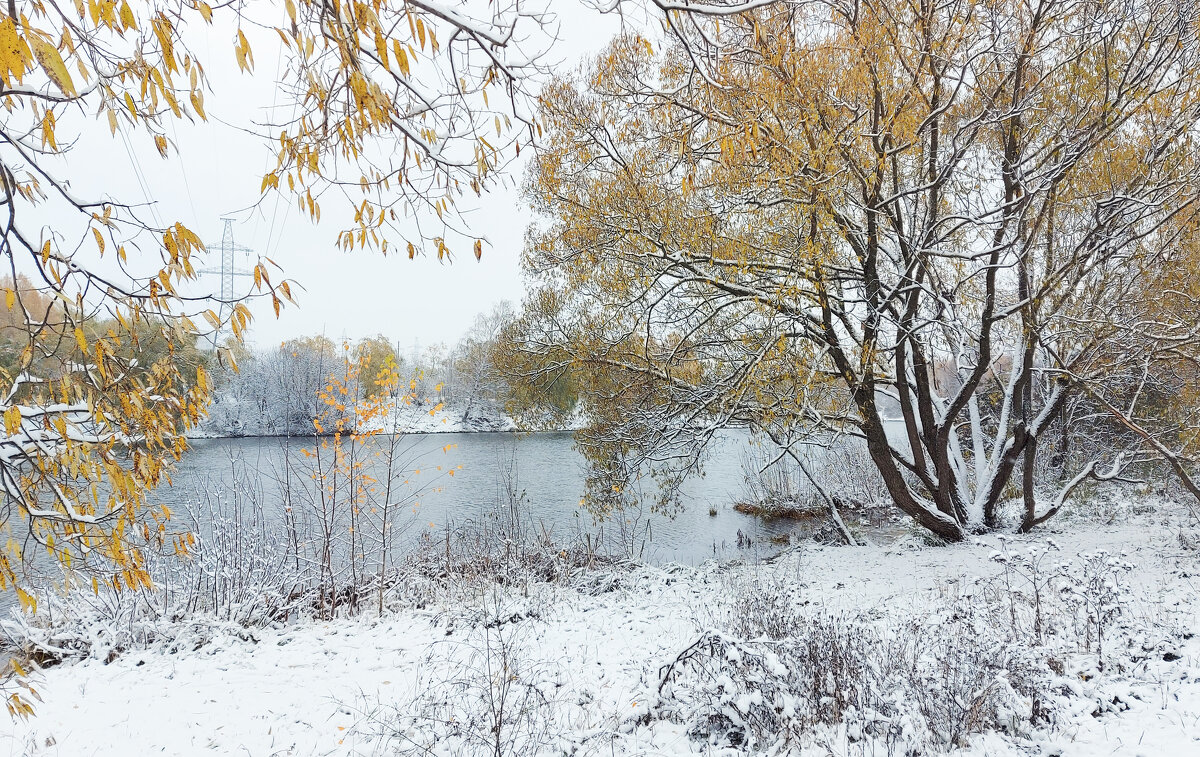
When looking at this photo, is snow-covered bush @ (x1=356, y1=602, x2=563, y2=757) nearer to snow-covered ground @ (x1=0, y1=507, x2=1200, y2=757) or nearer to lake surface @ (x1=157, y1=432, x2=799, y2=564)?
snow-covered ground @ (x1=0, y1=507, x2=1200, y2=757)

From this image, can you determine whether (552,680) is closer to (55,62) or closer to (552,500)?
(55,62)

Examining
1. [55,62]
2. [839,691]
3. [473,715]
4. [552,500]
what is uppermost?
[55,62]

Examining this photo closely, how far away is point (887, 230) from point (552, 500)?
9.88m

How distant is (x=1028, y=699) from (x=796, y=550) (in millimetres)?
7106

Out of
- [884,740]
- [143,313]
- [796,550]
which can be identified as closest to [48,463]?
[143,313]

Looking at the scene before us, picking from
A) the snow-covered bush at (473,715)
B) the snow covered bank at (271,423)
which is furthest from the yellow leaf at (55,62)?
the snow covered bank at (271,423)

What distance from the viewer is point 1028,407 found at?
28.1 feet

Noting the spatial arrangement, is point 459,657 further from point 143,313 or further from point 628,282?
point 628,282

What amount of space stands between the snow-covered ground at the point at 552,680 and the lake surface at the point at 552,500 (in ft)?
7.21

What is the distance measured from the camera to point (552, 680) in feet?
14.5

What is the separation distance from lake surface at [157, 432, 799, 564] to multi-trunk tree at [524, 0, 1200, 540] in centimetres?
225

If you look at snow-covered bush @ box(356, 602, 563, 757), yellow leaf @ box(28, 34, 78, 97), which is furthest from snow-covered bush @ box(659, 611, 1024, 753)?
yellow leaf @ box(28, 34, 78, 97)

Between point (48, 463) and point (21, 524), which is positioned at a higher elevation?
point (48, 463)

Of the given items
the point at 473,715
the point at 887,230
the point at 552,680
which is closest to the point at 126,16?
the point at 473,715
